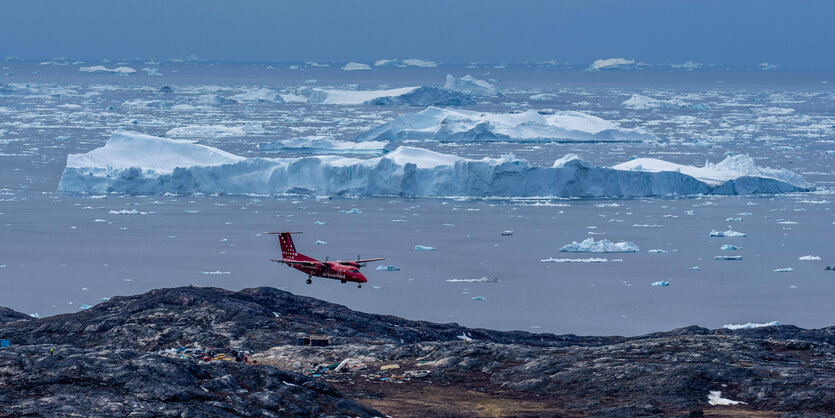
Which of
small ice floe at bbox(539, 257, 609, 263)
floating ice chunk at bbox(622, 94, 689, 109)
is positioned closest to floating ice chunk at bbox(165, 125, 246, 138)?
small ice floe at bbox(539, 257, 609, 263)

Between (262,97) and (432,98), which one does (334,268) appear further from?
(262,97)

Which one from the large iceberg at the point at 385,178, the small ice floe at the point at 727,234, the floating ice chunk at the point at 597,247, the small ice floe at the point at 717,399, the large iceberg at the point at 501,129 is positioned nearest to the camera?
the small ice floe at the point at 717,399

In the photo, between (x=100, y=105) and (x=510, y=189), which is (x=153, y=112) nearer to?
(x=100, y=105)

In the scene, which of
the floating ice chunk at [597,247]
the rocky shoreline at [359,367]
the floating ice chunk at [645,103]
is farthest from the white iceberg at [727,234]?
the floating ice chunk at [645,103]

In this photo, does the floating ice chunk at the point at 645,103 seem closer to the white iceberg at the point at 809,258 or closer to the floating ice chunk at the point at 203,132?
the floating ice chunk at the point at 203,132

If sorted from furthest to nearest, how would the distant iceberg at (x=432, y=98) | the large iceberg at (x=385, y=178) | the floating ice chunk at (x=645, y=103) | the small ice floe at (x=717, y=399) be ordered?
the floating ice chunk at (x=645, y=103)
the distant iceberg at (x=432, y=98)
the large iceberg at (x=385, y=178)
the small ice floe at (x=717, y=399)

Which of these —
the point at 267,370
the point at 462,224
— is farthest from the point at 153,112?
the point at 267,370

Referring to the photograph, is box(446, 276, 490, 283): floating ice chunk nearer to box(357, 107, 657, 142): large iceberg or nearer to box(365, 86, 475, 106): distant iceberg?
box(357, 107, 657, 142): large iceberg
